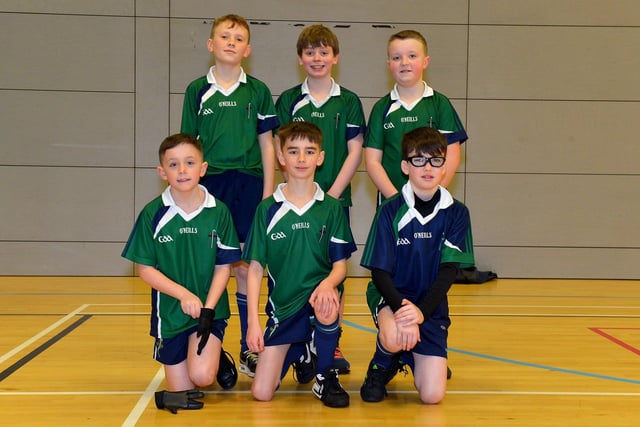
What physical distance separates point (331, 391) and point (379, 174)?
120 centimetres

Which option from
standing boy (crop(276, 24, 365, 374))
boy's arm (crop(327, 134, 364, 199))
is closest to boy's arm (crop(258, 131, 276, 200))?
standing boy (crop(276, 24, 365, 374))

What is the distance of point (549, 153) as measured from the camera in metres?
7.73

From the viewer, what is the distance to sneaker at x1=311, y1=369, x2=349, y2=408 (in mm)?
3256

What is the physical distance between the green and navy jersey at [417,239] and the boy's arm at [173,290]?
0.76m

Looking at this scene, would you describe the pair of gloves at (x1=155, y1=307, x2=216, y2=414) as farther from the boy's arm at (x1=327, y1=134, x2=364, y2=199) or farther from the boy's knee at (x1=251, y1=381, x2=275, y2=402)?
the boy's arm at (x1=327, y1=134, x2=364, y2=199)

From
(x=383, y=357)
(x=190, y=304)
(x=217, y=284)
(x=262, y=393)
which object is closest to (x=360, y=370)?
(x=383, y=357)

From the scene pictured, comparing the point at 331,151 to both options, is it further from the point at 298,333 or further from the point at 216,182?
the point at 298,333

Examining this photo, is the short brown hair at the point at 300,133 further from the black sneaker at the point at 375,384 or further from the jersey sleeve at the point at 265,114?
the black sneaker at the point at 375,384

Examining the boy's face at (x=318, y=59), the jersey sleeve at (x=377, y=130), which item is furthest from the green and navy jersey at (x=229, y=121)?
Result: the jersey sleeve at (x=377, y=130)

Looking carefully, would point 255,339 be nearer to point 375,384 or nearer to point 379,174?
point 375,384

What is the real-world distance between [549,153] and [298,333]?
501 centimetres

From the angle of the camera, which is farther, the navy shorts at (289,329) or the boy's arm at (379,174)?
the boy's arm at (379,174)

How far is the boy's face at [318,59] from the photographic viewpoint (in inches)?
158

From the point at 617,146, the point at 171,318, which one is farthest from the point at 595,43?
the point at 171,318
